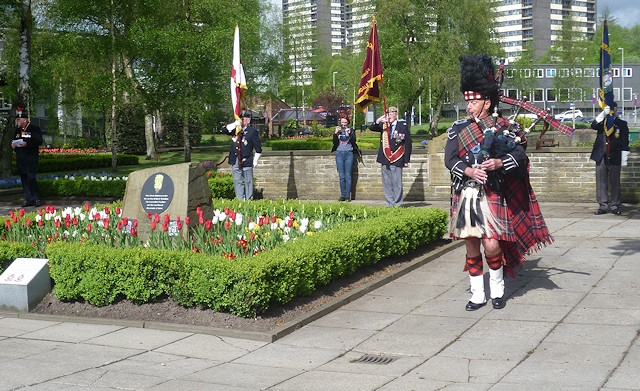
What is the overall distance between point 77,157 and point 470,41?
1074 inches

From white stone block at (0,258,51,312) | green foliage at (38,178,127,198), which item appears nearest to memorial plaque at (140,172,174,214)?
white stone block at (0,258,51,312)

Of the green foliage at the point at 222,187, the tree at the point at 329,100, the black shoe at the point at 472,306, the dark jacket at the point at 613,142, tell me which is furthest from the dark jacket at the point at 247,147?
the tree at the point at 329,100

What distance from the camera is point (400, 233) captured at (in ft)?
35.2

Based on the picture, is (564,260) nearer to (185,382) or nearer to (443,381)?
(443,381)

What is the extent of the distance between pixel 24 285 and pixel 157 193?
2.79 meters

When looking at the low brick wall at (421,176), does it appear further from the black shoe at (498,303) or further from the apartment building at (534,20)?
the apartment building at (534,20)

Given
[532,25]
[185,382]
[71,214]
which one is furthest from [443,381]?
[532,25]

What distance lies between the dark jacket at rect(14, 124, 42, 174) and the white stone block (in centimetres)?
1014

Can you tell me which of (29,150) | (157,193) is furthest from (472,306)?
(29,150)

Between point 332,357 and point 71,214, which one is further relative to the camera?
point 71,214

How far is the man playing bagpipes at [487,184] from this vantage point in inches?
319

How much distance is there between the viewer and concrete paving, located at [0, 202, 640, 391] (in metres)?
6.21

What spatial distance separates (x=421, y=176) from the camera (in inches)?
758

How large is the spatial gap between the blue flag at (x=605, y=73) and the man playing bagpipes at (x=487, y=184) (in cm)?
614
